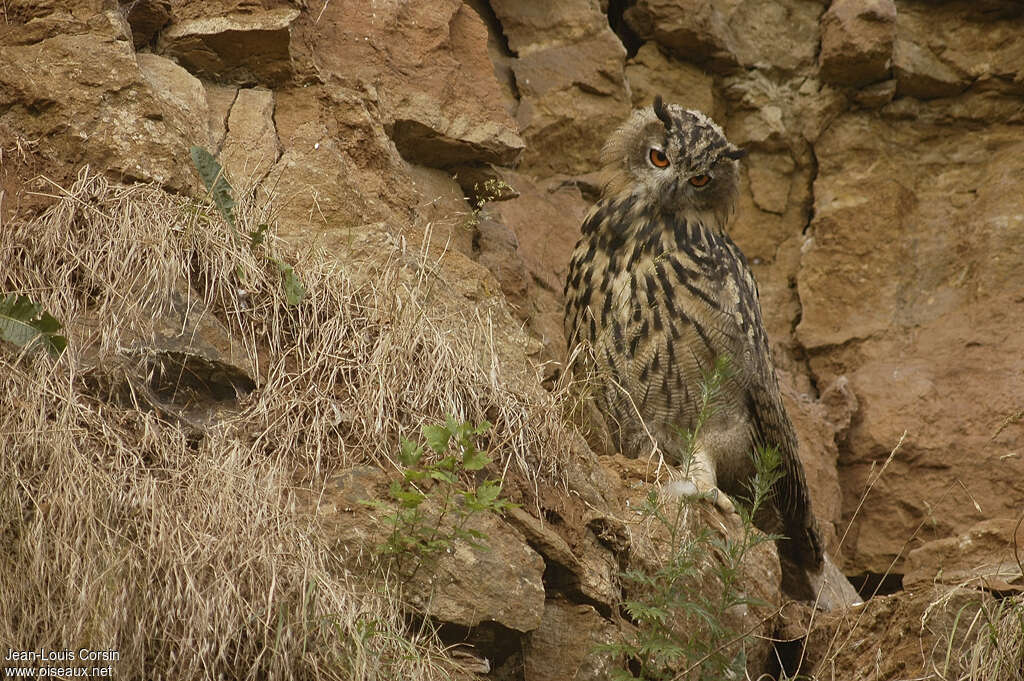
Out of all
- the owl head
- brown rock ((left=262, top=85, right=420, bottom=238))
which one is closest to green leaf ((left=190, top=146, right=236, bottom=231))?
brown rock ((left=262, top=85, right=420, bottom=238))

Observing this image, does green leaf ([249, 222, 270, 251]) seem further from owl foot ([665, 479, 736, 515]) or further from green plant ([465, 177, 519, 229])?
owl foot ([665, 479, 736, 515])

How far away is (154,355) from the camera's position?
3484 mm

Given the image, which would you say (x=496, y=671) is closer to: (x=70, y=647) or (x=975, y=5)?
(x=70, y=647)

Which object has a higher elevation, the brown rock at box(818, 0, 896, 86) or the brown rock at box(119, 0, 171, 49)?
the brown rock at box(818, 0, 896, 86)

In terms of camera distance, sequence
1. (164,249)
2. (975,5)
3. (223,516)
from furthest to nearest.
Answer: (975,5) < (164,249) < (223,516)

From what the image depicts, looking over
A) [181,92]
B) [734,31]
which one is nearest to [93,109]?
[181,92]

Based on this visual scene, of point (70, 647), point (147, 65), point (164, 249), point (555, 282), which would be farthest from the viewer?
point (555, 282)

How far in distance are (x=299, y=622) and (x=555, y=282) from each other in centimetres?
313

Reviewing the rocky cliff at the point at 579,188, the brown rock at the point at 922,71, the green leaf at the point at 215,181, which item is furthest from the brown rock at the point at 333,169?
the brown rock at the point at 922,71

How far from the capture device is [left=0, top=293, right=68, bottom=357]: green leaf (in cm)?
329

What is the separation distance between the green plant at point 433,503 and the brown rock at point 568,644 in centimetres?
33

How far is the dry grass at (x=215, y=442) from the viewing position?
9.57 ft

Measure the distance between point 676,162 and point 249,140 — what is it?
163cm

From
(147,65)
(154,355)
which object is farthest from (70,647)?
(147,65)
